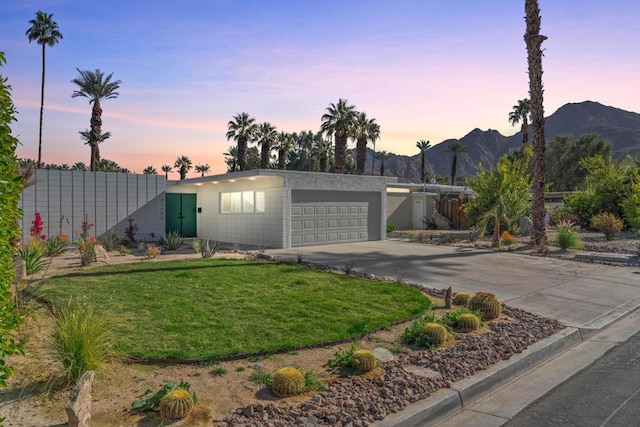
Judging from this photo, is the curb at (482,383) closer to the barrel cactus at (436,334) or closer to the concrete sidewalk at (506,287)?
the concrete sidewalk at (506,287)

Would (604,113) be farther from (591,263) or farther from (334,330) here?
(334,330)

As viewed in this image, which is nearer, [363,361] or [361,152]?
[363,361]

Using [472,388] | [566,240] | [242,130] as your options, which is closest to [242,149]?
[242,130]

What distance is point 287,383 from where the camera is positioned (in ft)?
15.3

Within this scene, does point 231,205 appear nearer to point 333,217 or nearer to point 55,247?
point 333,217

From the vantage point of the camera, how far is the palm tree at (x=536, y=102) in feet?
60.2

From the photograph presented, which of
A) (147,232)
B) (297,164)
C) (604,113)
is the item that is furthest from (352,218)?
(604,113)

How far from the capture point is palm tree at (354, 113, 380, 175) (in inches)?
1635

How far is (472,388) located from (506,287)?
6144 mm

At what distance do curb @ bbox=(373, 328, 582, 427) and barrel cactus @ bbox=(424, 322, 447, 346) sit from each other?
0.77 metres

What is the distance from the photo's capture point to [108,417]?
4113 millimetres

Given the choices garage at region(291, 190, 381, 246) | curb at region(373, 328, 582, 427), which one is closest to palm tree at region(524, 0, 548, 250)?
garage at region(291, 190, 381, 246)

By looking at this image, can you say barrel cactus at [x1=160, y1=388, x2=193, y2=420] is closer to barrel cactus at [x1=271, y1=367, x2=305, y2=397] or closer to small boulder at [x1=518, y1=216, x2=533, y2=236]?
barrel cactus at [x1=271, y1=367, x2=305, y2=397]

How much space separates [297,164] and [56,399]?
6604cm
